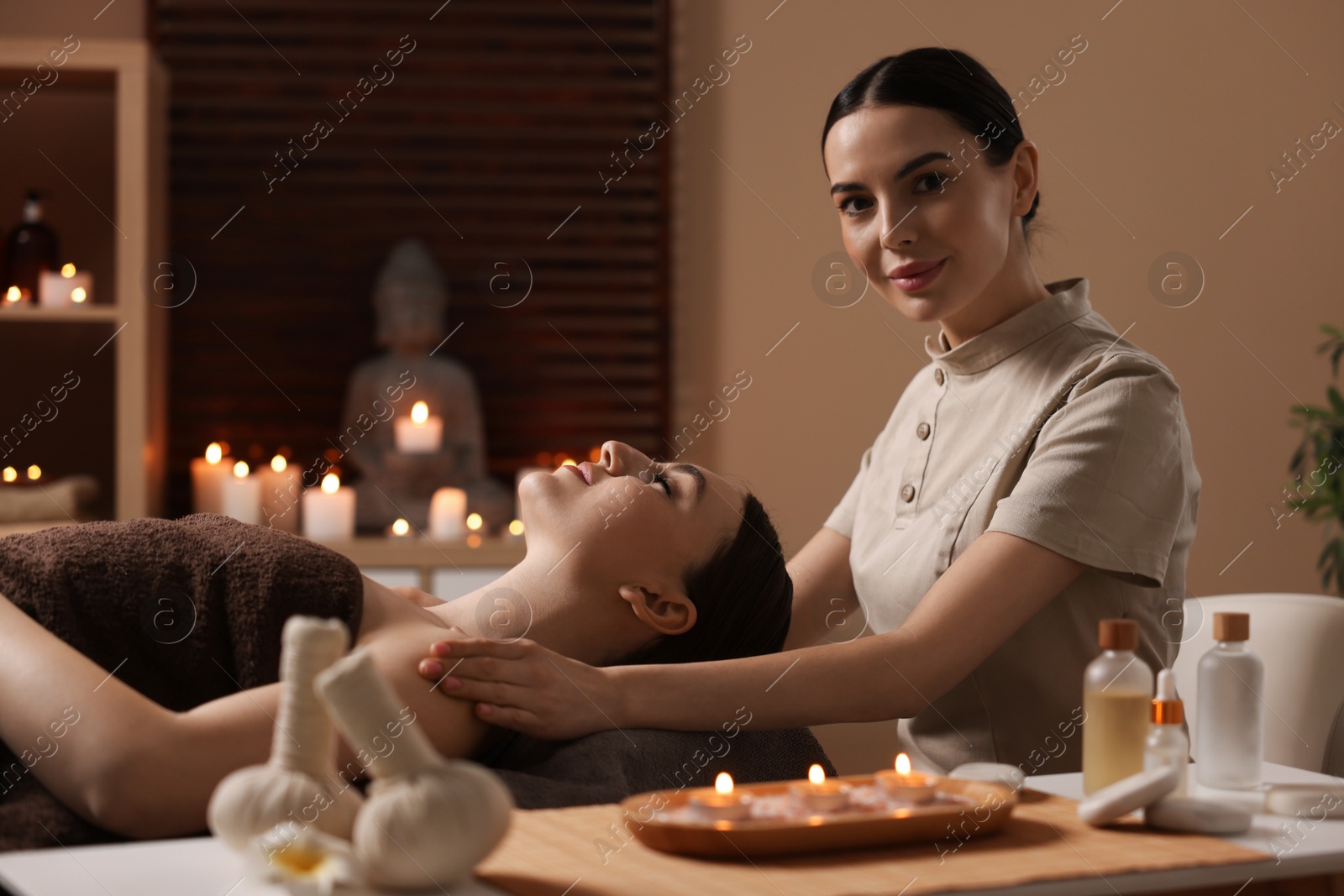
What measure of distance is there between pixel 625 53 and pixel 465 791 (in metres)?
2.84

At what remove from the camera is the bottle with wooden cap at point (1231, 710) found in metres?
1.14

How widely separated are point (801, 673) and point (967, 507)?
1.21ft

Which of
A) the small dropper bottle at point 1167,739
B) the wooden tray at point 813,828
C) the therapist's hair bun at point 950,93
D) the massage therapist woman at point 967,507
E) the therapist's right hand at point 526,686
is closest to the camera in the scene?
the wooden tray at point 813,828

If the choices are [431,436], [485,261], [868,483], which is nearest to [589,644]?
[868,483]

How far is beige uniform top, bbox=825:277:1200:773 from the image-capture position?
4.59ft

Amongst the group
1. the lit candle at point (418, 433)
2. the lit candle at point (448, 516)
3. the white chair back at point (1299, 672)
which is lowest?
the white chair back at point (1299, 672)

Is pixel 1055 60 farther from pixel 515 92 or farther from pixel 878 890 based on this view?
pixel 878 890

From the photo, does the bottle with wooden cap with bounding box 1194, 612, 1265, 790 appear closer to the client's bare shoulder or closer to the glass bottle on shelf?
the client's bare shoulder

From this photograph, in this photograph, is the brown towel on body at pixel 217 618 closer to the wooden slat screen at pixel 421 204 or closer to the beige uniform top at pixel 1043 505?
the beige uniform top at pixel 1043 505

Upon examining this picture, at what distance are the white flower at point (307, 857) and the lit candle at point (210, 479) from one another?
2.45 m

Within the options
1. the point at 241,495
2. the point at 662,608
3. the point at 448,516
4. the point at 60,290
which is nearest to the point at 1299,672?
the point at 662,608

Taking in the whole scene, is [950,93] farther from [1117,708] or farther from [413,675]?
[413,675]

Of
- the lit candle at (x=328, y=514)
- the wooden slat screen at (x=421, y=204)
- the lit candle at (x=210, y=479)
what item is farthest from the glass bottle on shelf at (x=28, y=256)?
the lit candle at (x=328, y=514)

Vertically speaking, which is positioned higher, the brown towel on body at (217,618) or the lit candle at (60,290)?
the lit candle at (60,290)
